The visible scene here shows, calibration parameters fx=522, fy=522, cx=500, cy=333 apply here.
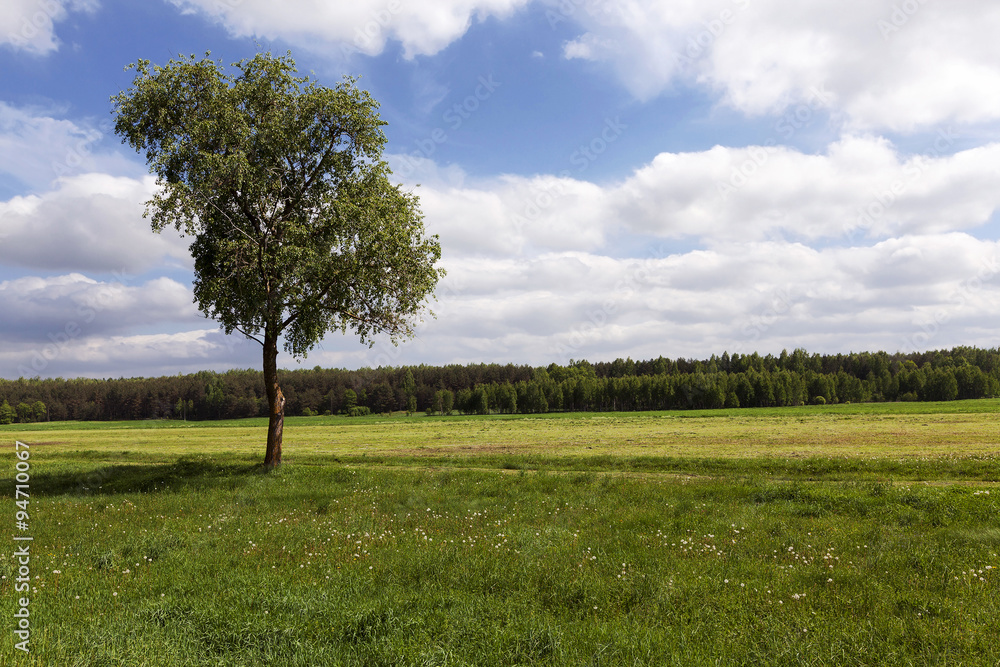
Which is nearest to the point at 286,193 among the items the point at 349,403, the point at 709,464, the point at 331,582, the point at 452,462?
the point at 452,462

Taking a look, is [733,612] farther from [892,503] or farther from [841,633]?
[892,503]

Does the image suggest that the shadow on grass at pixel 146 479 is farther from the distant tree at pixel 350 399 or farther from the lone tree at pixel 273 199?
the distant tree at pixel 350 399

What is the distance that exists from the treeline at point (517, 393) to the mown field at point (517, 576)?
152 meters

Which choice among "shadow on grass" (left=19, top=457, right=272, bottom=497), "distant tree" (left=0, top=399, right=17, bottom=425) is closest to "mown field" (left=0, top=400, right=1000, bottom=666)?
"shadow on grass" (left=19, top=457, right=272, bottom=497)

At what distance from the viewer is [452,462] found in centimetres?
2889

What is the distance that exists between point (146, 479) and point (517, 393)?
156587 millimetres

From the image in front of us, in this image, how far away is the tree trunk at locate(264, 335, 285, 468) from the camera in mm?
24406

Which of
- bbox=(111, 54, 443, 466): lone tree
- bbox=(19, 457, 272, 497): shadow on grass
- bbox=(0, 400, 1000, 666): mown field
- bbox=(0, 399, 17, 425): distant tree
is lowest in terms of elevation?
bbox=(0, 399, 17, 425): distant tree

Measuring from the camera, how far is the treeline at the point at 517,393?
520 ft

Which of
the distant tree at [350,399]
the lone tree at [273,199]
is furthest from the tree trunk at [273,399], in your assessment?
the distant tree at [350,399]

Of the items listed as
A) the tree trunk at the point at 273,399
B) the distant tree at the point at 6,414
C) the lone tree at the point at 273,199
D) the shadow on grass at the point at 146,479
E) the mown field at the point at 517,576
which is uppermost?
the lone tree at the point at 273,199

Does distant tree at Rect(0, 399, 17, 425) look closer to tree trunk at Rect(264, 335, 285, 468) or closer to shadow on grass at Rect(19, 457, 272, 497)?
shadow on grass at Rect(19, 457, 272, 497)

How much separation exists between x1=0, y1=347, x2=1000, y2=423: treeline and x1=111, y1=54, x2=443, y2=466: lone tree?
149401 millimetres

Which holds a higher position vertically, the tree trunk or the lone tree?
the lone tree
